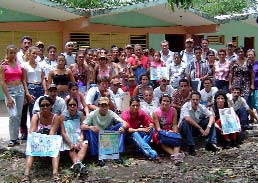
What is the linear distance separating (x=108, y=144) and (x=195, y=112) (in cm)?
189

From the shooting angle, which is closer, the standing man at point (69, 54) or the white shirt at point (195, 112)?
the white shirt at point (195, 112)

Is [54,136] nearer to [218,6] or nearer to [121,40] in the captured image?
[121,40]

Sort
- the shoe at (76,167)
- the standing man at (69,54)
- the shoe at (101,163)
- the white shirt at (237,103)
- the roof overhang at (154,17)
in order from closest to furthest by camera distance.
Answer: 1. the shoe at (76,167)
2. the shoe at (101,163)
3. the standing man at (69,54)
4. the white shirt at (237,103)
5. the roof overhang at (154,17)

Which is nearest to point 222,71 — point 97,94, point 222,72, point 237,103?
point 222,72

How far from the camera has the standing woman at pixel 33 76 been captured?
7738mm

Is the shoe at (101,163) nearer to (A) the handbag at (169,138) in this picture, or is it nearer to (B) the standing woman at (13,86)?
(A) the handbag at (169,138)

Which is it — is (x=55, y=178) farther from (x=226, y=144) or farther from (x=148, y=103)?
(x=226, y=144)

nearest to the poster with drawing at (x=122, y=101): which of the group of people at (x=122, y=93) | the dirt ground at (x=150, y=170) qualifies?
the group of people at (x=122, y=93)

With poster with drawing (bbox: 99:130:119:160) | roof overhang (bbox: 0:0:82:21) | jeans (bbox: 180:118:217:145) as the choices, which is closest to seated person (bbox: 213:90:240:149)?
jeans (bbox: 180:118:217:145)

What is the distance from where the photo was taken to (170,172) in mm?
7250

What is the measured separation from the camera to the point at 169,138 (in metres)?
7.88

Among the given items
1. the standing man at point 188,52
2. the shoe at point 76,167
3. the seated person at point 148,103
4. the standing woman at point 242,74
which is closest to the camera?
the shoe at point 76,167

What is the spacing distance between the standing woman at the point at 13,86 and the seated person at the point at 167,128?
7.60 feet

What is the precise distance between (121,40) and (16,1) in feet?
15.3
